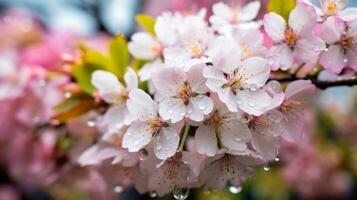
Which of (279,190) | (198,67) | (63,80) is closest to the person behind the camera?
(198,67)

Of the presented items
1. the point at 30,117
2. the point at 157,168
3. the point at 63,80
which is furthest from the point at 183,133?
the point at 30,117

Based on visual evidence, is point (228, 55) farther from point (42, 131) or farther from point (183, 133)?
point (42, 131)

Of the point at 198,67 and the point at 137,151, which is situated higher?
the point at 198,67

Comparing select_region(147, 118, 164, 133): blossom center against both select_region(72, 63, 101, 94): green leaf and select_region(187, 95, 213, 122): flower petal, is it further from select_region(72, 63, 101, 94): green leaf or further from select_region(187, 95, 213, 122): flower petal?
select_region(72, 63, 101, 94): green leaf

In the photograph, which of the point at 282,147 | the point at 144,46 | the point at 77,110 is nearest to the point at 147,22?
the point at 144,46

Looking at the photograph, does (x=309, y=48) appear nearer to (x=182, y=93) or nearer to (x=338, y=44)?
(x=338, y=44)
